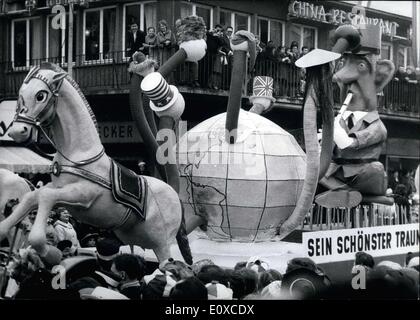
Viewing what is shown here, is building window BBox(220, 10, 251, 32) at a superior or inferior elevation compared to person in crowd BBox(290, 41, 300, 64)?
superior

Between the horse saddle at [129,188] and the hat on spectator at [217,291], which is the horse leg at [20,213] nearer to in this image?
the horse saddle at [129,188]

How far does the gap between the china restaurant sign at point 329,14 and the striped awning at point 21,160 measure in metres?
1.70

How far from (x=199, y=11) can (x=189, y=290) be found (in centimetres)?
166

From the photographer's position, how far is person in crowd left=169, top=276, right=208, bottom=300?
11.2 feet

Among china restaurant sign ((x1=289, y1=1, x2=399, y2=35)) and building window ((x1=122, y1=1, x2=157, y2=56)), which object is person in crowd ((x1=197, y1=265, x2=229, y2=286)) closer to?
building window ((x1=122, y1=1, x2=157, y2=56))

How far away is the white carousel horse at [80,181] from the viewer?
3.59m

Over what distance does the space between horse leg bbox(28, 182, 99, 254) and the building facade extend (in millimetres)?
438

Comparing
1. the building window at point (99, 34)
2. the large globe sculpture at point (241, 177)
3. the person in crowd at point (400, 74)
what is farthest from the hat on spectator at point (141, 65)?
the person in crowd at point (400, 74)

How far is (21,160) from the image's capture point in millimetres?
4023

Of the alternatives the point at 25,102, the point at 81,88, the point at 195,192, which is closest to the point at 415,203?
the point at 195,192

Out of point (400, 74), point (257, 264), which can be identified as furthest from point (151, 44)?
point (400, 74)

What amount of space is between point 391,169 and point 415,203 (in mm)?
262

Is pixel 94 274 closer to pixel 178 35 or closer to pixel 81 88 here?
pixel 81 88

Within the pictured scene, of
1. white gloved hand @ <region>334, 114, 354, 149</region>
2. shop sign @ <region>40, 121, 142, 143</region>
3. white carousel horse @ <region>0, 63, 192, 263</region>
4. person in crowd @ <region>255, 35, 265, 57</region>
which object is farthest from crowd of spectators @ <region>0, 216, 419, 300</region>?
person in crowd @ <region>255, 35, 265, 57</region>
